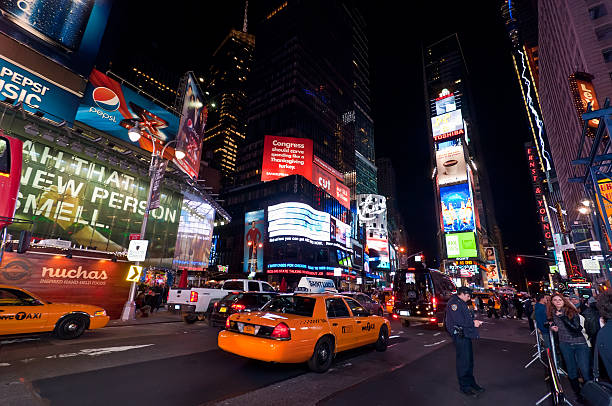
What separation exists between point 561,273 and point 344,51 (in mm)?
100451

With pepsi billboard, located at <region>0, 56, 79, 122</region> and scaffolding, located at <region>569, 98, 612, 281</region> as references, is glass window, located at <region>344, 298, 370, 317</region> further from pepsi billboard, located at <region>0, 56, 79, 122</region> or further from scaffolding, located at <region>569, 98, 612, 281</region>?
pepsi billboard, located at <region>0, 56, 79, 122</region>

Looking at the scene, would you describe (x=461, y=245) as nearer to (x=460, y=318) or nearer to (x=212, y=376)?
(x=460, y=318)

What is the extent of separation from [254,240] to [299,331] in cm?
5926

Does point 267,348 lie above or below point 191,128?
below

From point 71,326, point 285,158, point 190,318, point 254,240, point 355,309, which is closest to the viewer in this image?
point 355,309

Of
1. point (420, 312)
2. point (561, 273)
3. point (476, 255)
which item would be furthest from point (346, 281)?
point (420, 312)

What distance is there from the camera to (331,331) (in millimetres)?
6793

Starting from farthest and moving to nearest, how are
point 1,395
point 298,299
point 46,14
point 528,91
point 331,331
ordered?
point 528,91 → point 46,14 → point 298,299 → point 331,331 → point 1,395

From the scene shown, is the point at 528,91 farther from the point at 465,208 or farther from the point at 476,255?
the point at 476,255

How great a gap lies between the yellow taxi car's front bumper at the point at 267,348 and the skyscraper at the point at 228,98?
5185 inches

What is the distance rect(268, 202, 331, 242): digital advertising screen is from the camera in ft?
194

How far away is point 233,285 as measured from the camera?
15.0 meters

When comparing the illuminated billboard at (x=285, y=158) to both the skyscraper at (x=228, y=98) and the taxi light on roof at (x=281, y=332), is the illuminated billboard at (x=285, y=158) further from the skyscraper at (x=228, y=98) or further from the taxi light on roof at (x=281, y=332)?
the skyscraper at (x=228, y=98)

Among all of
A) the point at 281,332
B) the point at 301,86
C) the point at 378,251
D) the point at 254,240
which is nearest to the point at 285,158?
the point at 254,240
